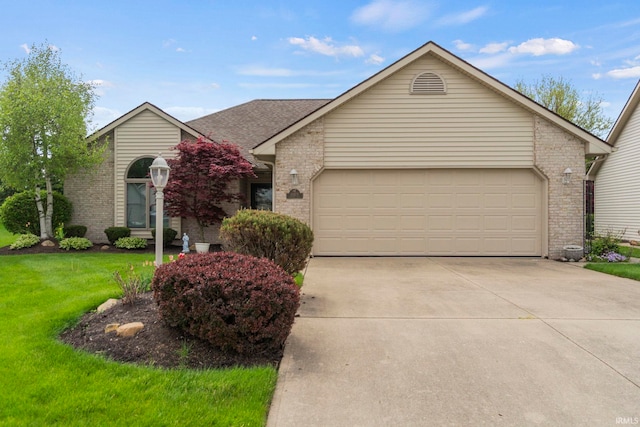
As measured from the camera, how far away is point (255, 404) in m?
2.66

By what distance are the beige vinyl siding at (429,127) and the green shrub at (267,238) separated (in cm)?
526

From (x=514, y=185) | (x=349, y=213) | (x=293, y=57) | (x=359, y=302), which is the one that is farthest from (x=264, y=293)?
(x=293, y=57)

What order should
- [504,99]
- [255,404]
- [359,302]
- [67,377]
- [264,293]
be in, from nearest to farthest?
1. [255,404]
2. [67,377]
3. [264,293]
4. [359,302]
5. [504,99]

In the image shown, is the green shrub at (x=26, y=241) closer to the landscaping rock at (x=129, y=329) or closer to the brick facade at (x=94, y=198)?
the brick facade at (x=94, y=198)

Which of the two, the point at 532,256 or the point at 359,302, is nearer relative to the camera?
the point at 359,302

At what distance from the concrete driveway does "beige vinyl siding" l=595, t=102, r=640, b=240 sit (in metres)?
11.7

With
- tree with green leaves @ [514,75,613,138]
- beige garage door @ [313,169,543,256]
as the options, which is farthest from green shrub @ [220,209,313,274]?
tree with green leaves @ [514,75,613,138]

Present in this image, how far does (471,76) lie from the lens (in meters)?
10.1

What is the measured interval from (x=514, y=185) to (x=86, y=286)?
10466 millimetres

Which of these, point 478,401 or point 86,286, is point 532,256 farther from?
point 86,286

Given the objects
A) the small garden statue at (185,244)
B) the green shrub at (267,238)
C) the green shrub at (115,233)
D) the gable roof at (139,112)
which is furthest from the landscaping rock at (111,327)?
the gable roof at (139,112)

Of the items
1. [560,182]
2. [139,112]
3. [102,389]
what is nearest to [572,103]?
[560,182]

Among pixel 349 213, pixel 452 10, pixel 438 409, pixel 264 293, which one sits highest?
pixel 452 10

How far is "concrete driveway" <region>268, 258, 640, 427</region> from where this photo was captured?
8.82 feet
